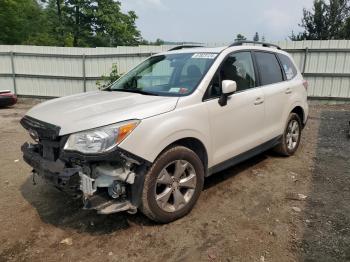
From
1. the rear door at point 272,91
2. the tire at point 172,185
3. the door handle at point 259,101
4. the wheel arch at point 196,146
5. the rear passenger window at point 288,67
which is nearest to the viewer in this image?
the tire at point 172,185

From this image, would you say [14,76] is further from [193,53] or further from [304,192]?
[304,192]

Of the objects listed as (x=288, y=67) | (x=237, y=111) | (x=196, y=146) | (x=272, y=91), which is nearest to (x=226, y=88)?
(x=237, y=111)

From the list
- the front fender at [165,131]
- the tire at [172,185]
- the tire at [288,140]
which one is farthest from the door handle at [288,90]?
the tire at [172,185]

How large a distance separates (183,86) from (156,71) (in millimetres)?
859

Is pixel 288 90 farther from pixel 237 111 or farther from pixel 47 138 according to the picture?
pixel 47 138

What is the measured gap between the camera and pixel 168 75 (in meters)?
4.07

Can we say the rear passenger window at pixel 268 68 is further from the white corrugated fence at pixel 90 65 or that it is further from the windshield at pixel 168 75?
the white corrugated fence at pixel 90 65

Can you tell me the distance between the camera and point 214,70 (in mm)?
3756

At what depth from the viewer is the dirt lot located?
2982 millimetres

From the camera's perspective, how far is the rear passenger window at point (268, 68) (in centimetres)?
466

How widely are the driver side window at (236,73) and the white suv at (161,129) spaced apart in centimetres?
1

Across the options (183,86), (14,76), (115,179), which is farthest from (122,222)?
(14,76)

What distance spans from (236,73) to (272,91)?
0.89 meters

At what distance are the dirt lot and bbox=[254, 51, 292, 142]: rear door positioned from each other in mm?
688
